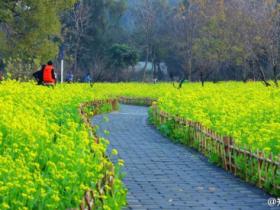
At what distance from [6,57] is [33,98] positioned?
60.9 ft

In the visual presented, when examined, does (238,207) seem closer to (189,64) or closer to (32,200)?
(32,200)

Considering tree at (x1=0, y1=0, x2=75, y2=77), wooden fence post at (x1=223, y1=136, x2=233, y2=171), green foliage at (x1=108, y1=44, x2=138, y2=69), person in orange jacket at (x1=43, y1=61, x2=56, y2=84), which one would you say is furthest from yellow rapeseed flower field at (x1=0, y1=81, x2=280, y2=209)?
green foliage at (x1=108, y1=44, x2=138, y2=69)

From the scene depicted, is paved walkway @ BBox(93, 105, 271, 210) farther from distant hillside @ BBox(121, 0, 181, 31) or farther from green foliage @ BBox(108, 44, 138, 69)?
distant hillside @ BBox(121, 0, 181, 31)

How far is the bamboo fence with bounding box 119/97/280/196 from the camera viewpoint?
9039 millimetres

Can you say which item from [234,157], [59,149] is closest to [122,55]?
[234,157]

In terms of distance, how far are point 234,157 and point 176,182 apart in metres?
1.11

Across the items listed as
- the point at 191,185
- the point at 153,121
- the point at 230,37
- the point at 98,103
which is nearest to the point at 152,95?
the point at 98,103

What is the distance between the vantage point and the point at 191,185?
9.70m

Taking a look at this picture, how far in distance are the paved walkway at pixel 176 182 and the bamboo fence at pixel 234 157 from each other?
0.48 feet

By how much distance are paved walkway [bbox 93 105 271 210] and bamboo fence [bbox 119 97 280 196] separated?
0.48ft

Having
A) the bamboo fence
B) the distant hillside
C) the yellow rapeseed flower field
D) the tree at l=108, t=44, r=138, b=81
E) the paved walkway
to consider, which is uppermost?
the distant hillside

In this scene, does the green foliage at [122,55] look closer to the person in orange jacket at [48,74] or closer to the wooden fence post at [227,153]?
the person in orange jacket at [48,74]

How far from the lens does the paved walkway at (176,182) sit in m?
8.49

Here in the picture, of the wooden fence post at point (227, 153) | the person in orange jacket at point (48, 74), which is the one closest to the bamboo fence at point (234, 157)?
the wooden fence post at point (227, 153)
